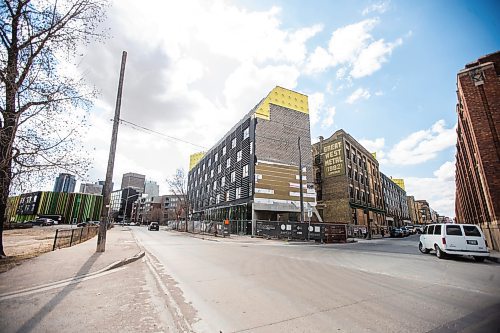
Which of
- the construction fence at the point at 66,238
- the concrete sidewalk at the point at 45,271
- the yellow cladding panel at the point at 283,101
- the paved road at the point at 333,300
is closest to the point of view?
the paved road at the point at 333,300

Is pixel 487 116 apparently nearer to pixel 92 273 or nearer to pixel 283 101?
pixel 92 273

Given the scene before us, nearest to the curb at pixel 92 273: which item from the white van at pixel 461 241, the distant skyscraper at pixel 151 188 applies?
the white van at pixel 461 241

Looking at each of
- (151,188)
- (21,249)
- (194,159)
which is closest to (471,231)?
(21,249)

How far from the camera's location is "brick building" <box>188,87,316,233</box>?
3300cm

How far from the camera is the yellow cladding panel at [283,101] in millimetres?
36106

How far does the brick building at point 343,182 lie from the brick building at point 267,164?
5.41m

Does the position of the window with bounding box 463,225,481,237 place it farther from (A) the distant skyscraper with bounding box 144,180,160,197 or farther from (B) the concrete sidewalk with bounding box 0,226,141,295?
(A) the distant skyscraper with bounding box 144,180,160,197

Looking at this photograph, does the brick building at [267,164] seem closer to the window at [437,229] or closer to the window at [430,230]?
the window at [430,230]

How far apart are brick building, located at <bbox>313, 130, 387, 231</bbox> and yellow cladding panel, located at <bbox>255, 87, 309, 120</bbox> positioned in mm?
8907

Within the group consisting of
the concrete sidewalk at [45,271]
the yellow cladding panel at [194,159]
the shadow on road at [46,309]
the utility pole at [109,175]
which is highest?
the yellow cladding panel at [194,159]

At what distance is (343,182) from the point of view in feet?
128

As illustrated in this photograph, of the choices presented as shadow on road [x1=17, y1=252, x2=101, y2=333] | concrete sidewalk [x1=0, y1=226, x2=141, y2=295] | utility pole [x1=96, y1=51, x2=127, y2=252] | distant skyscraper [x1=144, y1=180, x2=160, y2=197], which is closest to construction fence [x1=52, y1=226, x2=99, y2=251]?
utility pole [x1=96, y1=51, x2=127, y2=252]

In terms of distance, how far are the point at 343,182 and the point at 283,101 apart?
55.5 feet

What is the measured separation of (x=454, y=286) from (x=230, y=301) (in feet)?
19.1
